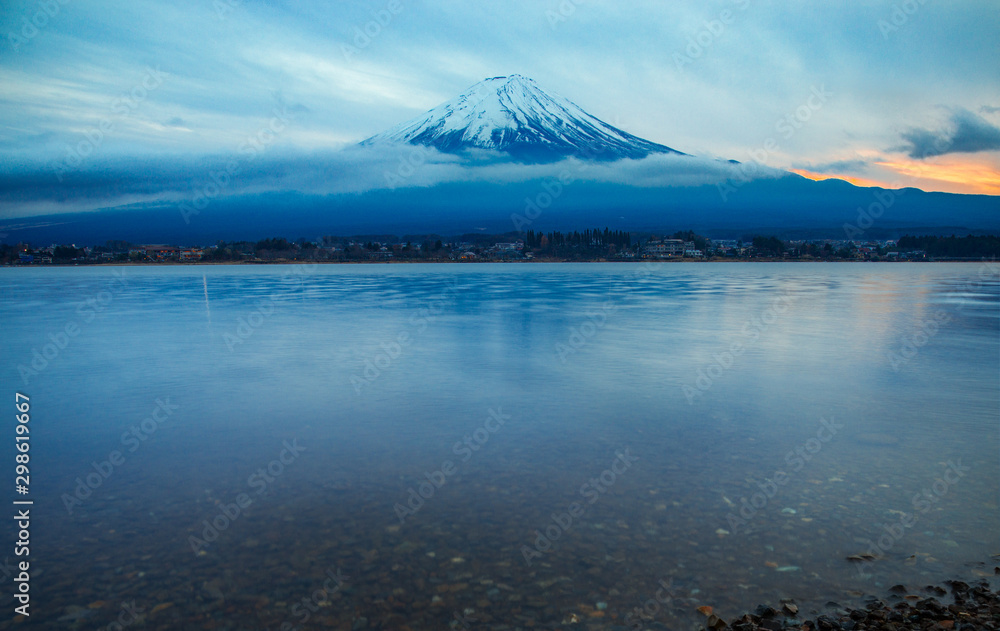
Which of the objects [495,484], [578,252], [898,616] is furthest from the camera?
[578,252]

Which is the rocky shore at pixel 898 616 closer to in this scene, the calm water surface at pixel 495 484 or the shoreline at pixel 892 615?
the shoreline at pixel 892 615

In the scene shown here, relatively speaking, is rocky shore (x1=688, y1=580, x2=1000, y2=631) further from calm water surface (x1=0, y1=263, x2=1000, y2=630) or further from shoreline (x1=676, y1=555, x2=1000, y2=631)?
calm water surface (x1=0, y1=263, x2=1000, y2=630)

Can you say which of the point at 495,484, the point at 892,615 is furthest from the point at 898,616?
the point at 495,484

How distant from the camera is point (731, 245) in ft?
570

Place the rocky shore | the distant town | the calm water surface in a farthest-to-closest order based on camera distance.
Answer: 1. the distant town
2. the calm water surface
3. the rocky shore

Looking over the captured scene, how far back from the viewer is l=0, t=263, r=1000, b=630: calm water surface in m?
4.40

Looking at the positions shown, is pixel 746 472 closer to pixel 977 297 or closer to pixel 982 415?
pixel 982 415

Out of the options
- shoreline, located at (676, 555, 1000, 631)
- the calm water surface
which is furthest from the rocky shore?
the calm water surface

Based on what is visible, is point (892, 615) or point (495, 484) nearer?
point (892, 615)

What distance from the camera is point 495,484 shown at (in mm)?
6297

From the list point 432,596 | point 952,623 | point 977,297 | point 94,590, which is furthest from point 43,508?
point 977,297

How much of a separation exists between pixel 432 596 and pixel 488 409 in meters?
5.06

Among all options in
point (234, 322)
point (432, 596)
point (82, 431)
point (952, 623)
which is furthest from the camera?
point (234, 322)

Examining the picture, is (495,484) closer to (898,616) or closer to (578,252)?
(898,616)
